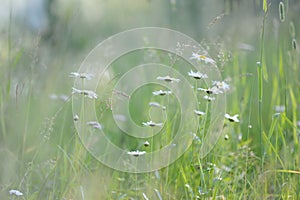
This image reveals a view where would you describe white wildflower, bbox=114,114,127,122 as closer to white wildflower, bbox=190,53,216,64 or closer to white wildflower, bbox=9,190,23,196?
white wildflower, bbox=190,53,216,64

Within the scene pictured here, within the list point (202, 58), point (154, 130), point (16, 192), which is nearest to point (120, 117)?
point (154, 130)

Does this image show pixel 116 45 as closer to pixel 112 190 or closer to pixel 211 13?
pixel 211 13

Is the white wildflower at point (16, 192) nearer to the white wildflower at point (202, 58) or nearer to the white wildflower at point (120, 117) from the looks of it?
the white wildflower at point (202, 58)

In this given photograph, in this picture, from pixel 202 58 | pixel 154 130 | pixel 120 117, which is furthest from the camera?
pixel 120 117

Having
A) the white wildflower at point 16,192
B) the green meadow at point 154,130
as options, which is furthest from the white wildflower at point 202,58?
the white wildflower at point 16,192

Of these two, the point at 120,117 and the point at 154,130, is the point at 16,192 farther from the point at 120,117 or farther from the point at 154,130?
the point at 120,117

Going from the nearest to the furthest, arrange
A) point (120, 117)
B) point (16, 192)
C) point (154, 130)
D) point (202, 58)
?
point (16, 192)
point (202, 58)
point (154, 130)
point (120, 117)

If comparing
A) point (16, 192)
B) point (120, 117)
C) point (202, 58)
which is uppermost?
point (202, 58)

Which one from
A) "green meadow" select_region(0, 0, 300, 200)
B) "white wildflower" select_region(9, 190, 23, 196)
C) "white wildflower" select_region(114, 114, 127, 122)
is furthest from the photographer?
"white wildflower" select_region(114, 114, 127, 122)

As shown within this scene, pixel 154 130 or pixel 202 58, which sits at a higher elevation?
pixel 202 58

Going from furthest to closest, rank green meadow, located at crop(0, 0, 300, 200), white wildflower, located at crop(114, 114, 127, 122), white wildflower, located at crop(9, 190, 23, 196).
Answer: white wildflower, located at crop(114, 114, 127, 122), green meadow, located at crop(0, 0, 300, 200), white wildflower, located at crop(9, 190, 23, 196)

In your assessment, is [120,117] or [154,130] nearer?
[154,130]

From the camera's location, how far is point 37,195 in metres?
1.61

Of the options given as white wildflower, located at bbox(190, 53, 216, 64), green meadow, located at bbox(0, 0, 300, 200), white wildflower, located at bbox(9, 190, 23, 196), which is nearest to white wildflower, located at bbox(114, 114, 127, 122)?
green meadow, located at bbox(0, 0, 300, 200)
